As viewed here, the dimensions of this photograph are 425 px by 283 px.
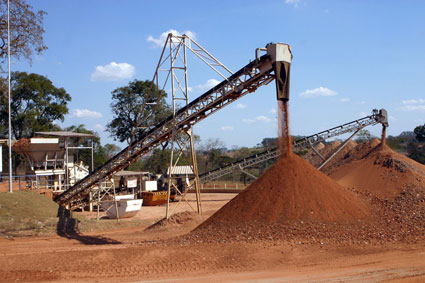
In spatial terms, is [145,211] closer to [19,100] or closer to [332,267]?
[332,267]

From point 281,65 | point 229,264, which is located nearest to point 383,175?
point 281,65

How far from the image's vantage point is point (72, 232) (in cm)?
2145

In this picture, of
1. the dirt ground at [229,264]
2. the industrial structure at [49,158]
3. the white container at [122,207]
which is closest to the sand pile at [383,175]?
the dirt ground at [229,264]

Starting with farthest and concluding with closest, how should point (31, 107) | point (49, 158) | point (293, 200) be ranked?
point (31, 107)
point (49, 158)
point (293, 200)

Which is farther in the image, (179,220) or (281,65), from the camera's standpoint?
(179,220)

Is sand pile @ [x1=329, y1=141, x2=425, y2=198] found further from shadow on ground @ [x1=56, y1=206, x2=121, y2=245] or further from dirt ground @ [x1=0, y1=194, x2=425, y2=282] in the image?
shadow on ground @ [x1=56, y1=206, x2=121, y2=245]

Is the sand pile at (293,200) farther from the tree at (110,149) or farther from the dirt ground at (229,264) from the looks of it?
the tree at (110,149)

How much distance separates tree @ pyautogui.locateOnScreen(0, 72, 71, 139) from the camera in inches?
1806

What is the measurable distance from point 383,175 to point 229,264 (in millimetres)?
10267

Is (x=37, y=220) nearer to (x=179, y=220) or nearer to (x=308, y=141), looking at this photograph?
(x=179, y=220)

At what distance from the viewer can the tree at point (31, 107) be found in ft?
151

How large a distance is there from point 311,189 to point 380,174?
5.57m

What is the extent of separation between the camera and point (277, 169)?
1580 centimetres

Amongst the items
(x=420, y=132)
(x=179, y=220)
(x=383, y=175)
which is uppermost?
(x=420, y=132)
